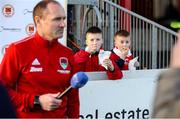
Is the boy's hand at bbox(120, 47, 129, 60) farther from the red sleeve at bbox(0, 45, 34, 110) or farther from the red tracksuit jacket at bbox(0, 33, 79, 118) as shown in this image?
the red sleeve at bbox(0, 45, 34, 110)

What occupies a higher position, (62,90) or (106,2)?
(106,2)

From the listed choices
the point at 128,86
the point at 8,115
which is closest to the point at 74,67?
the point at 128,86

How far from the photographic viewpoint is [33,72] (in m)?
4.55

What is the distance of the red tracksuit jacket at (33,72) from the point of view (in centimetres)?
454

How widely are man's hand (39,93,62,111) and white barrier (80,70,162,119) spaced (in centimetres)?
195

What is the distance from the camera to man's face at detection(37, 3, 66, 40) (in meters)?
4.75

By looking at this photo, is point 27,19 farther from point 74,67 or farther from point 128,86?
point 74,67

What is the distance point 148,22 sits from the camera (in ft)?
37.8

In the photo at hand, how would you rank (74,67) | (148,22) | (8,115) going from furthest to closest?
(148,22) < (74,67) < (8,115)

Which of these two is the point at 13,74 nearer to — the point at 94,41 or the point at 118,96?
the point at 118,96

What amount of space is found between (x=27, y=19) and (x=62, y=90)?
94.5 inches

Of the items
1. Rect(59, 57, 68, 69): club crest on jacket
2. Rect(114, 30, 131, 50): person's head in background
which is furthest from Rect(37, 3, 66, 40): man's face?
Rect(114, 30, 131, 50): person's head in background

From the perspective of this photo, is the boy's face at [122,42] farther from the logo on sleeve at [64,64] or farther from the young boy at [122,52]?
the logo on sleeve at [64,64]

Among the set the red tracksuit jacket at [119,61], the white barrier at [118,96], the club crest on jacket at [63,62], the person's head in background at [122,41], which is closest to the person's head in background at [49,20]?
the club crest on jacket at [63,62]
